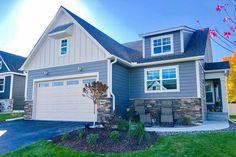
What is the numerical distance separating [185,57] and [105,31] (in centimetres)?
808

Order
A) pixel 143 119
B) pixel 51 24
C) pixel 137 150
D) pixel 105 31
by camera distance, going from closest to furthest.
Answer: pixel 137 150, pixel 143 119, pixel 51 24, pixel 105 31

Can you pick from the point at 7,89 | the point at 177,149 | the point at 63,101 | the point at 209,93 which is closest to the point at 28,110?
Answer: the point at 63,101

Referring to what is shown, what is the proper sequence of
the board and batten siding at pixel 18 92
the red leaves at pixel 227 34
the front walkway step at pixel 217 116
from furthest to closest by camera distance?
the board and batten siding at pixel 18 92 → the front walkway step at pixel 217 116 → the red leaves at pixel 227 34

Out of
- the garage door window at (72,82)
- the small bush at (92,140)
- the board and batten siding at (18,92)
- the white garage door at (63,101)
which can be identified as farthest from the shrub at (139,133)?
the board and batten siding at (18,92)

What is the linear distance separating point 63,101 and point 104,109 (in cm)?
337

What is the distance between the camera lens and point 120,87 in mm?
12531

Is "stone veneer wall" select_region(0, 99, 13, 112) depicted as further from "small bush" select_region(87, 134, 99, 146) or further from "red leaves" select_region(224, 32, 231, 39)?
"red leaves" select_region(224, 32, 231, 39)

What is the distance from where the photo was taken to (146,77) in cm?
1326

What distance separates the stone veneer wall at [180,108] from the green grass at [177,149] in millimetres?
3977

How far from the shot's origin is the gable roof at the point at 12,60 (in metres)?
21.8

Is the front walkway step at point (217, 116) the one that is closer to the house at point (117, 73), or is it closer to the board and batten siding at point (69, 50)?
the house at point (117, 73)

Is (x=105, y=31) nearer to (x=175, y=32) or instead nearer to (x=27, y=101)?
(x=175, y=32)

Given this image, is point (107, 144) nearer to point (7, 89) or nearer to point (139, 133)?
point (139, 133)

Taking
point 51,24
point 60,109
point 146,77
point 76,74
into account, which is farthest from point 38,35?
point 146,77
